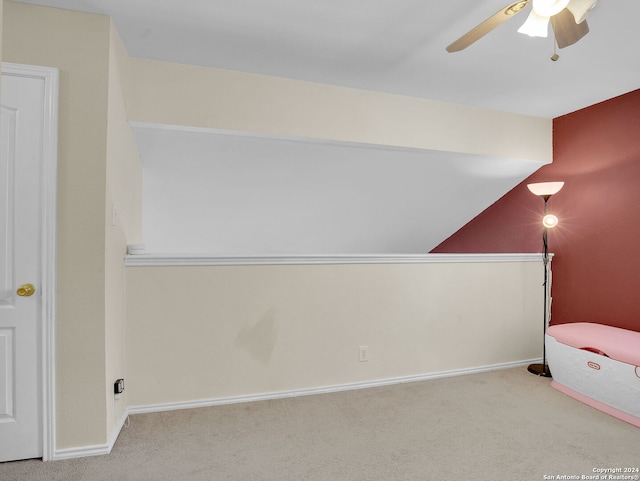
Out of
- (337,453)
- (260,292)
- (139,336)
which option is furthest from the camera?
(260,292)

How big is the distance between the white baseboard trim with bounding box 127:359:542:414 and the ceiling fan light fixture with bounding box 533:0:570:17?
8.20ft

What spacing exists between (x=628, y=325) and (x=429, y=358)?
150cm

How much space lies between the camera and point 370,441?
2.26 meters

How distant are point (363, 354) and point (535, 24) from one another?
2299 millimetres

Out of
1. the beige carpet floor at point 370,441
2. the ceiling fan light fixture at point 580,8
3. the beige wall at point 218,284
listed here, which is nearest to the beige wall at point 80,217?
the beige wall at point 218,284

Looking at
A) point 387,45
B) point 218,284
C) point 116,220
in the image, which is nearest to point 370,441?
point 218,284

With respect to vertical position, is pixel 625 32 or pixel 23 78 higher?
pixel 625 32

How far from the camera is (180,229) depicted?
143 inches

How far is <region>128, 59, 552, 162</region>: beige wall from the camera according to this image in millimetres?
2621

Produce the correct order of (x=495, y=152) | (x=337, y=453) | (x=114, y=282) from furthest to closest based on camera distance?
(x=495, y=152) < (x=114, y=282) < (x=337, y=453)

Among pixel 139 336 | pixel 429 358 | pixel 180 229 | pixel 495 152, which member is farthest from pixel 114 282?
pixel 495 152

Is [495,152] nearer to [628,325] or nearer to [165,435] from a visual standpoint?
[628,325]

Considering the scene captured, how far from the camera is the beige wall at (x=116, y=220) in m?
2.16

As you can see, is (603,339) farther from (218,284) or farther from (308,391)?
(218,284)
